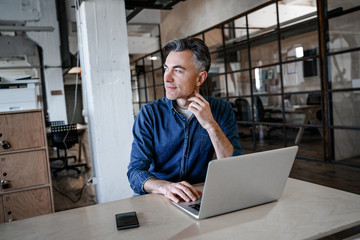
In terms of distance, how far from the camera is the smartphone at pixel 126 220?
0.99 meters

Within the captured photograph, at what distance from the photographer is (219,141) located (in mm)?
1586

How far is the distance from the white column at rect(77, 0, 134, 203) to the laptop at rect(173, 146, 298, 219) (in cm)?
212

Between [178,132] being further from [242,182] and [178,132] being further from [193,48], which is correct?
[242,182]

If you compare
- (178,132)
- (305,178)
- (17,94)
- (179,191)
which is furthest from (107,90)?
(305,178)

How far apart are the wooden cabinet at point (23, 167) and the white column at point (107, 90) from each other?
19.5 inches

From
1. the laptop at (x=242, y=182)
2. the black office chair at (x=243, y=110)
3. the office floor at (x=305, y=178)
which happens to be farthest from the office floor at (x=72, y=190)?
the black office chair at (x=243, y=110)

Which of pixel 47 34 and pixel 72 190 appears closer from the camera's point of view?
pixel 72 190

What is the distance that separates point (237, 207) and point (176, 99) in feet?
2.69

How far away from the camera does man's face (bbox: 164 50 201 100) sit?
1.62 m

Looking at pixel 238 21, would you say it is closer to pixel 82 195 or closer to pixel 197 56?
pixel 82 195

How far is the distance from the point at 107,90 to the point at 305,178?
9.58 ft

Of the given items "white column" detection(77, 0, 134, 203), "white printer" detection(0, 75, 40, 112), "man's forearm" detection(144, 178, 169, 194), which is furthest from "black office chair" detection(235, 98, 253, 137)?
"man's forearm" detection(144, 178, 169, 194)

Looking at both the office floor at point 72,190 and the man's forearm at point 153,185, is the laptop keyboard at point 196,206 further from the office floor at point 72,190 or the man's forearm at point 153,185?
the office floor at point 72,190

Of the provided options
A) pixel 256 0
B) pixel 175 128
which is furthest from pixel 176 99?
pixel 256 0
